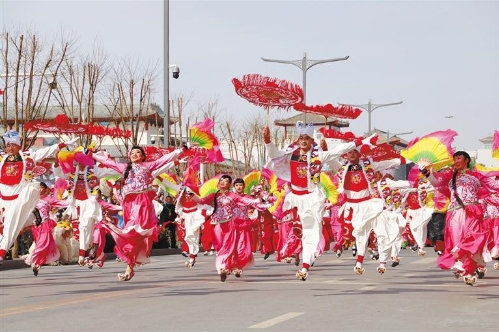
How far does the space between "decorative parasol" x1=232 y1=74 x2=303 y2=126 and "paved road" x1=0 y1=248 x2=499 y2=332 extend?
2577 millimetres

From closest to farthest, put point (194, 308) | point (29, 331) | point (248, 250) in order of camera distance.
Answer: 1. point (29, 331)
2. point (194, 308)
3. point (248, 250)

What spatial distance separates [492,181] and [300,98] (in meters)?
2.84

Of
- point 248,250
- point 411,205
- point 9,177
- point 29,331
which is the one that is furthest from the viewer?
point 411,205

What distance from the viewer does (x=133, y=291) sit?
13.6m

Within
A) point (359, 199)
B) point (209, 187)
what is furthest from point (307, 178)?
point (209, 187)

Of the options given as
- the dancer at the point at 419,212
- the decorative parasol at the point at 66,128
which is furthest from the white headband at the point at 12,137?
the dancer at the point at 419,212

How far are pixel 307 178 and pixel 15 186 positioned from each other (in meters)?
4.24

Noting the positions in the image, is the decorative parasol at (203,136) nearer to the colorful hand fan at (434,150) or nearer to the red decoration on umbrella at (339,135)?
the red decoration on umbrella at (339,135)

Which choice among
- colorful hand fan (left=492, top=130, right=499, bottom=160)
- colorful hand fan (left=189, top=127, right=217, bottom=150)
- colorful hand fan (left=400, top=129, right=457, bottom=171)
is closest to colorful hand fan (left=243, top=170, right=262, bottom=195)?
colorful hand fan (left=189, top=127, right=217, bottom=150)

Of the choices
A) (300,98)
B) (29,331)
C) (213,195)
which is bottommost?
(29,331)

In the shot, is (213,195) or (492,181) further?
(213,195)

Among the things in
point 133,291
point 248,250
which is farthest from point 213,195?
point 133,291

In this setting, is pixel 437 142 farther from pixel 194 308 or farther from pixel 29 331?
pixel 29 331

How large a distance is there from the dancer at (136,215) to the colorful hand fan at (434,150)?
321cm
